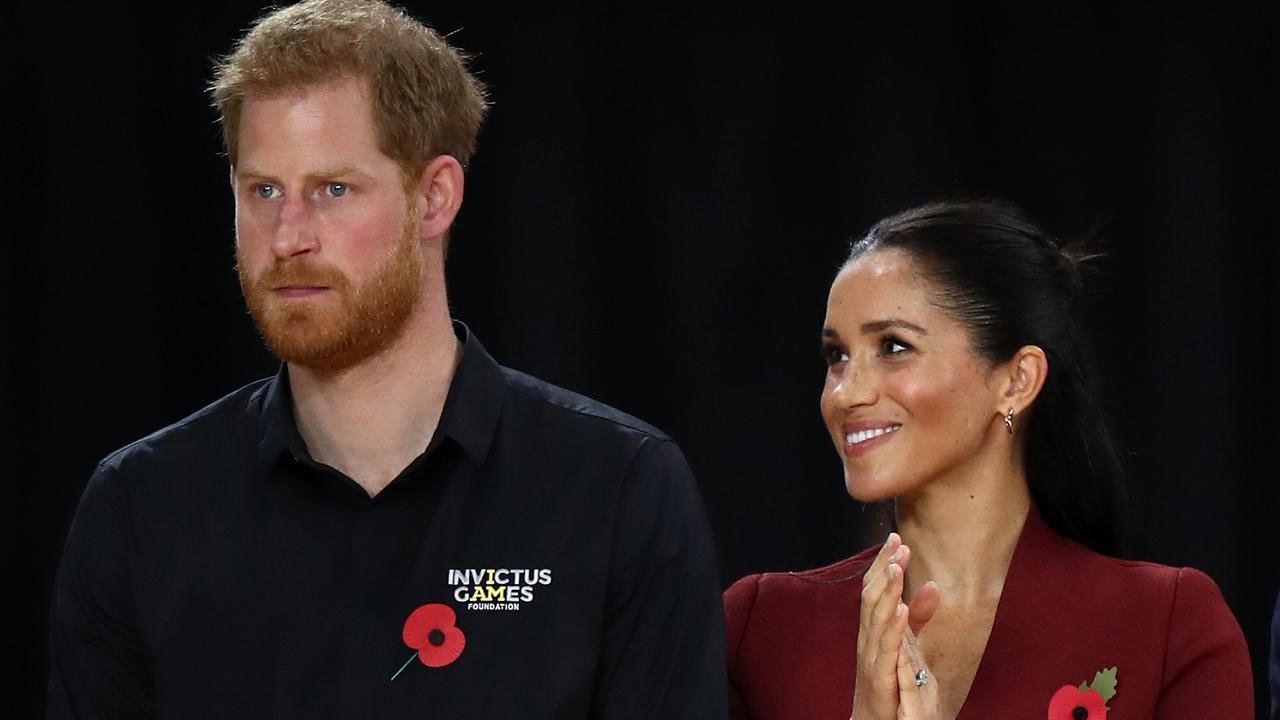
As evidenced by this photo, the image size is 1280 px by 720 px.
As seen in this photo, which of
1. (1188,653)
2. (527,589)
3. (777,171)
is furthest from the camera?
(777,171)

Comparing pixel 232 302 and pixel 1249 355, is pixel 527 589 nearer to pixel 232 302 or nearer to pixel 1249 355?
pixel 232 302

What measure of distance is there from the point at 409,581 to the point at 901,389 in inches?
32.2

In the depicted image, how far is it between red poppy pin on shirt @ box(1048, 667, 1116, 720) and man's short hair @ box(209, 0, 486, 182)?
1.15 meters

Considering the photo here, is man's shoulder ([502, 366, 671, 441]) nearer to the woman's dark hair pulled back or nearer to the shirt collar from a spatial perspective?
the shirt collar

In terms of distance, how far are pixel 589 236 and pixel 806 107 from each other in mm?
491

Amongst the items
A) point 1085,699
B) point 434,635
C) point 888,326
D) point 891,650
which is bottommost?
point 1085,699

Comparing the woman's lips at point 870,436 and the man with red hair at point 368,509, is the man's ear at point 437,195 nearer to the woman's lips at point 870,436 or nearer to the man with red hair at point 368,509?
the man with red hair at point 368,509

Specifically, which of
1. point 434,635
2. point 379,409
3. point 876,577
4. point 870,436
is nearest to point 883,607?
point 876,577

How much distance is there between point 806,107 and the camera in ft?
14.1

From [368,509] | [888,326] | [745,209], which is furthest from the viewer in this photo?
[745,209]

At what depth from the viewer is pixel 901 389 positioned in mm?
3199

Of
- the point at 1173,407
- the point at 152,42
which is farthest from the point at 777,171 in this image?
the point at 152,42

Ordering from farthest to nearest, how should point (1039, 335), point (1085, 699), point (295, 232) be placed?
point (1039, 335), point (1085, 699), point (295, 232)

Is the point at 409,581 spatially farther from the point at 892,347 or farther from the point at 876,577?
the point at 892,347
